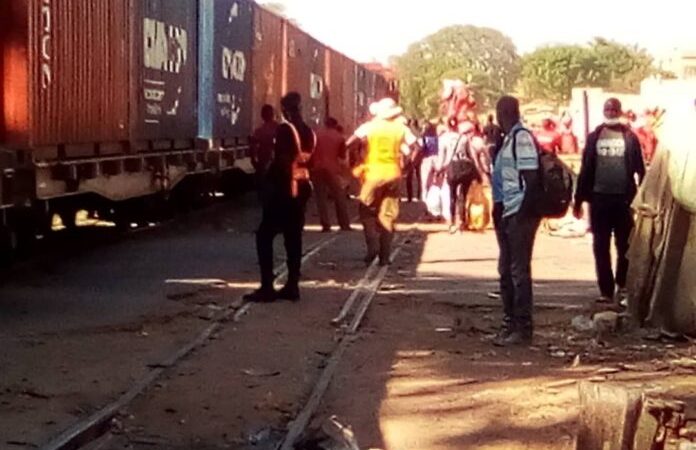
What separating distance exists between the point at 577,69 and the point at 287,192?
77.7 m

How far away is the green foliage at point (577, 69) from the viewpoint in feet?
295

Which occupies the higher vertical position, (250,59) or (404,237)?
(250,59)

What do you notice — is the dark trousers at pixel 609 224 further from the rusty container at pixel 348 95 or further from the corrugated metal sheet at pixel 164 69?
the rusty container at pixel 348 95

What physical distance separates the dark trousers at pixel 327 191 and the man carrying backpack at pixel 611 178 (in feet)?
31.5

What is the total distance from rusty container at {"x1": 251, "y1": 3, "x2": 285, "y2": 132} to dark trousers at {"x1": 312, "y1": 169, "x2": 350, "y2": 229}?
5.50 meters

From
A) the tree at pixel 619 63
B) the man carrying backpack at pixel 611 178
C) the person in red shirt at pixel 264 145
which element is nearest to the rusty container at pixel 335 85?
the person in red shirt at pixel 264 145

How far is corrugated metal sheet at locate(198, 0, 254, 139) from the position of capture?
25.0 meters

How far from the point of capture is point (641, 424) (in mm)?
7238

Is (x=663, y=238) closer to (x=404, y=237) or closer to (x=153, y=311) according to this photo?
(x=153, y=311)

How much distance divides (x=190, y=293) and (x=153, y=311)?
1.47m

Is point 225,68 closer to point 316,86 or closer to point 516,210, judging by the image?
point 316,86

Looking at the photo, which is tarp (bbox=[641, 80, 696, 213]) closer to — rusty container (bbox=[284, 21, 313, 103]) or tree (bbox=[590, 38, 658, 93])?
rusty container (bbox=[284, 21, 313, 103])

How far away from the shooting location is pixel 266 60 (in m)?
31.4

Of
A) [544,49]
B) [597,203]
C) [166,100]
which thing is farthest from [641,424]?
[544,49]
